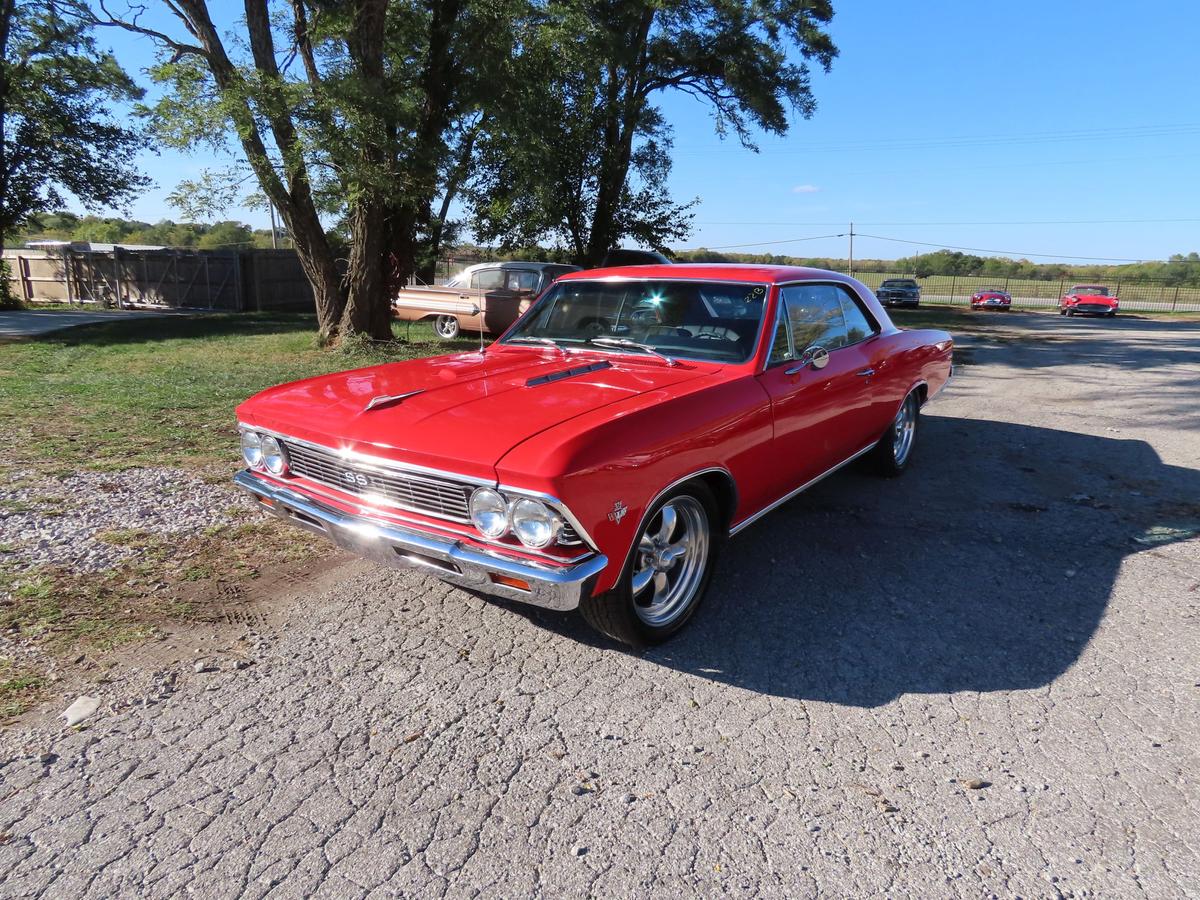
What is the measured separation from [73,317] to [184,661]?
65.4ft

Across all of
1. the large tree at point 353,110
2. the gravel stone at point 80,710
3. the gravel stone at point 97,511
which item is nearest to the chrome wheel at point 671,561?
the gravel stone at point 80,710

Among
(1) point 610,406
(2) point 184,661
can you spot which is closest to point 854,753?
(1) point 610,406

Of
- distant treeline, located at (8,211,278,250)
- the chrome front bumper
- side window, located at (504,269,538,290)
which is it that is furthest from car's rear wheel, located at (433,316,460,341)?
distant treeline, located at (8,211,278,250)

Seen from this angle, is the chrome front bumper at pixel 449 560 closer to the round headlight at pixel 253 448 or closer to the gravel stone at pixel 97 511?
the round headlight at pixel 253 448

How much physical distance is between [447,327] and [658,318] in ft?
34.3

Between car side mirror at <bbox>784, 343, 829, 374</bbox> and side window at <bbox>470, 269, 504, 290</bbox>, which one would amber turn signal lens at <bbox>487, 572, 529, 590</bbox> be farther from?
side window at <bbox>470, 269, 504, 290</bbox>

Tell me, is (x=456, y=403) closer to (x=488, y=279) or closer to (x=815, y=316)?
(x=815, y=316)

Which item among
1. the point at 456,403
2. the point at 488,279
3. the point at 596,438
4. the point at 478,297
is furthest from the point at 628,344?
the point at 488,279

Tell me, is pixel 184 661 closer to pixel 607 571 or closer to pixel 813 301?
A: pixel 607 571

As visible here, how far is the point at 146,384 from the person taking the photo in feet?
29.1

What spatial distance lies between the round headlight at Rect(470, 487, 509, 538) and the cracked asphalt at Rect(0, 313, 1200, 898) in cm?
66

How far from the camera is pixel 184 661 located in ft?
9.87

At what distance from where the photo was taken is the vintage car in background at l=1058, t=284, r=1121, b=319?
3070cm

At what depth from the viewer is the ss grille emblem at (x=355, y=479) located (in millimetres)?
3021
